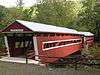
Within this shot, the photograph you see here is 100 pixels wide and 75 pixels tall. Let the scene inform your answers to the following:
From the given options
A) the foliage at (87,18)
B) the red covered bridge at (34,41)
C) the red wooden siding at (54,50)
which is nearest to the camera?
the red covered bridge at (34,41)

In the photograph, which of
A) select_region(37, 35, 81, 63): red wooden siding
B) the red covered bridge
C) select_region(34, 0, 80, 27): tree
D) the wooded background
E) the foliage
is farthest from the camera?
select_region(34, 0, 80, 27): tree

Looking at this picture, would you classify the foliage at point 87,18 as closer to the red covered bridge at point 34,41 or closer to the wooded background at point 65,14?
the wooded background at point 65,14

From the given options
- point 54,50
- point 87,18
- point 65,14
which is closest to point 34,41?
point 54,50

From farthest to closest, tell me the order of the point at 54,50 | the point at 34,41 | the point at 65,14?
the point at 65,14, the point at 54,50, the point at 34,41

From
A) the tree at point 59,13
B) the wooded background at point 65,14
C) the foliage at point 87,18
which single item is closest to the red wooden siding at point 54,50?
the foliage at point 87,18

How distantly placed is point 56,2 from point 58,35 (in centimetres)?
3626

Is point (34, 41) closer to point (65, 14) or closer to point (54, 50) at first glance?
point (54, 50)

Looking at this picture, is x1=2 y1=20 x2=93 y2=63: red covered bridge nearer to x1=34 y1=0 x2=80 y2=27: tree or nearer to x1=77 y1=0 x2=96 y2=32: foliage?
x1=77 y1=0 x2=96 y2=32: foliage

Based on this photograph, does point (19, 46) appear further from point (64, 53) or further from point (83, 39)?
point (83, 39)

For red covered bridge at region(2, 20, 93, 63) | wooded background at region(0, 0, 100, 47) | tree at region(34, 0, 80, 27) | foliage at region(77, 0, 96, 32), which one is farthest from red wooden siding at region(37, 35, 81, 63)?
tree at region(34, 0, 80, 27)

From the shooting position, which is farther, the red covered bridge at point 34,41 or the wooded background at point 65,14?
the wooded background at point 65,14

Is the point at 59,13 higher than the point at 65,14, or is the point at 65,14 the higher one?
the point at 59,13

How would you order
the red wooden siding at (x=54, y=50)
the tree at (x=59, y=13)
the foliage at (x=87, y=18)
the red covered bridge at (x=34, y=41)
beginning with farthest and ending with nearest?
the tree at (x=59, y=13)
the foliage at (x=87, y=18)
the red wooden siding at (x=54, y=50)
the red covered bridge at (x=34, y=41)

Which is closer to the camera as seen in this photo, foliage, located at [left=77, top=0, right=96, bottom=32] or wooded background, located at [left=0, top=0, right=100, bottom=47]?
foliage, located at [left=77, top=0, right=96, bottom=32]
